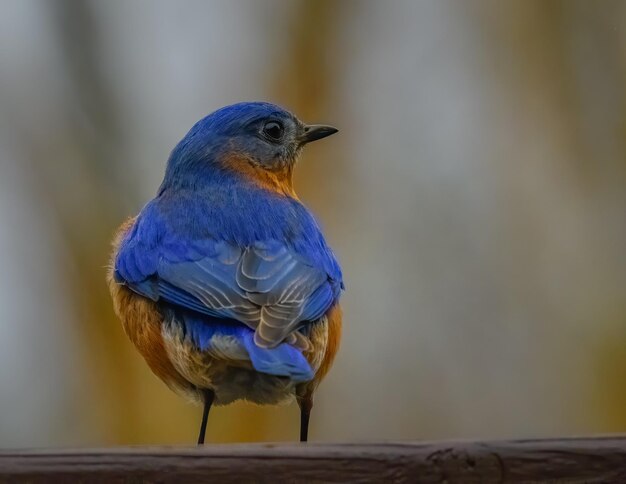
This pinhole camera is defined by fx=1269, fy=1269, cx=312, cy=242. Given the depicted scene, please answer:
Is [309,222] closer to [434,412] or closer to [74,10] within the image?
[434,412]

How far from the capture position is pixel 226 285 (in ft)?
15.3

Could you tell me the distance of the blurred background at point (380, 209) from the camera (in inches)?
333

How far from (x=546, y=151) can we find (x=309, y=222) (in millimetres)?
4109

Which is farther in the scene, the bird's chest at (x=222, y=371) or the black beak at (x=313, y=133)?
the black beak at (x=313, y=133)

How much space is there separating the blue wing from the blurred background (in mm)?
3230

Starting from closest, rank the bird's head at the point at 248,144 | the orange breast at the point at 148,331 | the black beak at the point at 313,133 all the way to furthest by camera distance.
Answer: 1. the orange breast at the point at 148,331
2. the bird's head at the point at 248,144
3. the black beak at the point at 313,133

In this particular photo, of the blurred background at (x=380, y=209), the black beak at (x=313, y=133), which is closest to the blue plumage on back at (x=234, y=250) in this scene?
the black beak at (x=313, y=133)

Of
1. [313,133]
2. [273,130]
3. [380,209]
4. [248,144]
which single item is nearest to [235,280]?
[248,144]

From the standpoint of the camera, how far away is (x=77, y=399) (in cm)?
847

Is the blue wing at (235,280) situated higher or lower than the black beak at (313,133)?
lower

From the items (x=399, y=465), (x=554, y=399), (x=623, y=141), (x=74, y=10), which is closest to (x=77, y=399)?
(x=74, y=10)

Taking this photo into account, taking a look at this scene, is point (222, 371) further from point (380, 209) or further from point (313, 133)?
point (380, 209)

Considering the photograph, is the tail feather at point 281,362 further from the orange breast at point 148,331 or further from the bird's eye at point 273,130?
the bird's eye at point 273,130

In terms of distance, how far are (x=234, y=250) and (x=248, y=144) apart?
3.69ft
